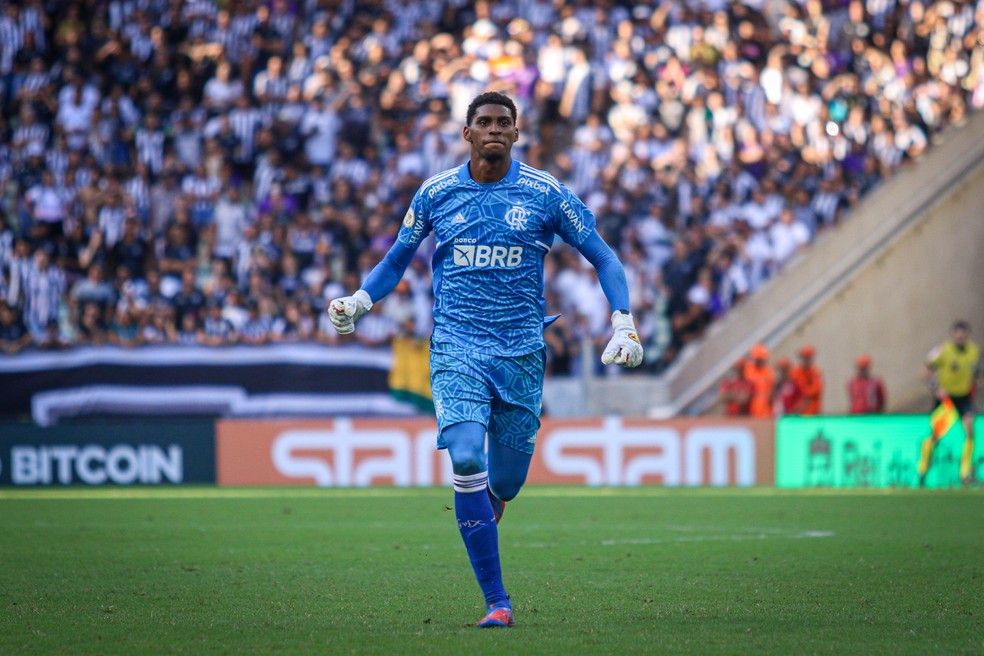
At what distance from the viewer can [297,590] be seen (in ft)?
27.2

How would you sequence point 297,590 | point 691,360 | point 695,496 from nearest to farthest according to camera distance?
point 297,590 < point 695,496 < point 691,360

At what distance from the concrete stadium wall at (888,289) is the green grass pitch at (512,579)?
610 centimetres

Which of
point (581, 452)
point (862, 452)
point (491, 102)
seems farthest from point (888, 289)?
point (491, 102)

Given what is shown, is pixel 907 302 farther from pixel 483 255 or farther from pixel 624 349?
pixel 624 349

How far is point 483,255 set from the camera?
24.1 feet

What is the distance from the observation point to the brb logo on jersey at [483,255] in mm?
7348

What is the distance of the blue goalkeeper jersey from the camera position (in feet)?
24.1

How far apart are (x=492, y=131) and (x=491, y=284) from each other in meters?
0.75

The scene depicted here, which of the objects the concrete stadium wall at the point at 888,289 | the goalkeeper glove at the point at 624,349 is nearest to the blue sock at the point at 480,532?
the goalkeeper glove at the point at 624,349

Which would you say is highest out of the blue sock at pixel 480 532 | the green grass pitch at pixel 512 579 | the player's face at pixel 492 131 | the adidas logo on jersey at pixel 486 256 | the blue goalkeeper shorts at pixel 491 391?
the player's face at pixel 492 131

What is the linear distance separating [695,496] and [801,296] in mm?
5827

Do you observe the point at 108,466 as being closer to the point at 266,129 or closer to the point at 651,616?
the point at 266,129

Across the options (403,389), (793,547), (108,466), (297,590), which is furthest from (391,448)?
(297,590)

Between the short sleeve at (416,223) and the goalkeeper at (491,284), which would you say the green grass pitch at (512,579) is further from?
the short sleeve at (416,223)
